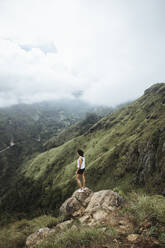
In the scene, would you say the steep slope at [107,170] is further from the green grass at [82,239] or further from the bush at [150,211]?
the green grass at [82,239]

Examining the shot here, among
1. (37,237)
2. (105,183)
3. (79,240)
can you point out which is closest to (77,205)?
(37,237)

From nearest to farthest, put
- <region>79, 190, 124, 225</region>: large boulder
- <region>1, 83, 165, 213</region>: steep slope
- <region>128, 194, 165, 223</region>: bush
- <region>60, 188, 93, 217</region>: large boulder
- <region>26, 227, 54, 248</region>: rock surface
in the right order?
1. <region>128, 194, 165, 223</region>: bush
2. <region>26, 227, 54, 248</region>: rock surface
3. <region>79, 190, 124, 225</region>: large boulder
4. <region>60, 188, 93, 217</region>: large boulder
5. <region>1, 83, 165, 213</region>: steep slope


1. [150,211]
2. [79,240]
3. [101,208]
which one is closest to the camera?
[79,240]

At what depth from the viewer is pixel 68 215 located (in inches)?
400

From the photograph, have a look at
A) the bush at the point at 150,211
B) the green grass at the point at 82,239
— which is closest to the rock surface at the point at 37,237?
the green grass at the point at 82,239

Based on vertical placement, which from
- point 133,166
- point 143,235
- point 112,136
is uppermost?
point 112,136

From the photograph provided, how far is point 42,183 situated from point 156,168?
10364cm

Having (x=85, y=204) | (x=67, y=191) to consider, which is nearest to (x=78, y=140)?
(x=67, y=191)

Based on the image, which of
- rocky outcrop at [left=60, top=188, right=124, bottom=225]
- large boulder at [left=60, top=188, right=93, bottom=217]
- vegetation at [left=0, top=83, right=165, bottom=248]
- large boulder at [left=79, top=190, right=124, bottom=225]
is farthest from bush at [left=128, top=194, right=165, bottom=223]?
large boulder at [left=60, top=188, right=93, bottom=217]

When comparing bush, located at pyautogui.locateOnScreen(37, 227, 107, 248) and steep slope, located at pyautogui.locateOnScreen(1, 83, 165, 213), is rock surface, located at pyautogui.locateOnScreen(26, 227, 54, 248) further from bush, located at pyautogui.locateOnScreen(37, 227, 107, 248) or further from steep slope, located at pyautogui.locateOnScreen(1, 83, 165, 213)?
steep slope, located at pyautogui.locateOnScreen(1, 83, 165, 213)

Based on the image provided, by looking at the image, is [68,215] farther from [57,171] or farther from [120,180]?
[57,171]

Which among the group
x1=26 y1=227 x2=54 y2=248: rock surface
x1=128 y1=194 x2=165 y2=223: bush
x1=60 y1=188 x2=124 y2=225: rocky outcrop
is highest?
x1=128 y1=194 x2=165 y2=223: bush

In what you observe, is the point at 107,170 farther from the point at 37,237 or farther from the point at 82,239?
the point at 82,239

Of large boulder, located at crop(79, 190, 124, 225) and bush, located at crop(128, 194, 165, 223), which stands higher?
bush, located at crop(128, 194, 165, 223)
